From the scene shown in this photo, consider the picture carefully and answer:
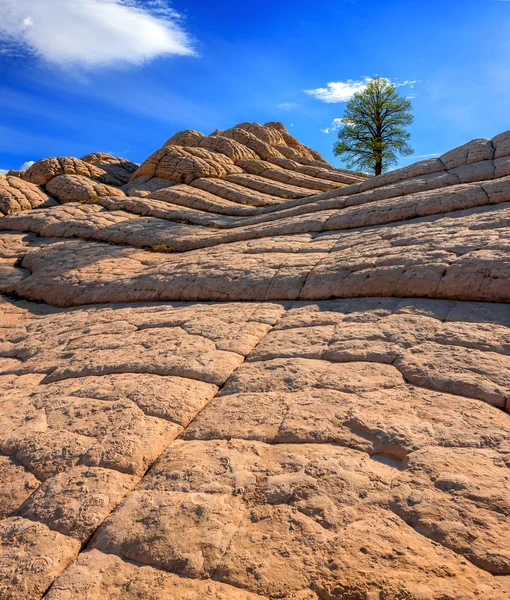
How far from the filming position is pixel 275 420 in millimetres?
3588

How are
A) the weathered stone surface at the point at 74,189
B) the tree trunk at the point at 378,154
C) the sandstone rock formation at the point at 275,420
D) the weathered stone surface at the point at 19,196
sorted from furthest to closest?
the tree trunk at the point at 378,154 → the weathered stone surface at the point at 74,189 → the weathered stone surface at the point at 19,196 → the sandstone rock formation at the point at 275,420

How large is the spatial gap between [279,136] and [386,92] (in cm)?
1006

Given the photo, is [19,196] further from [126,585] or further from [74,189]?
[126,585]

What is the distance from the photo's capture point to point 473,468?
2773 millimetres

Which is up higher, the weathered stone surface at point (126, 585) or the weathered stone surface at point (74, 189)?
the weathered stone surface at point (74, 189)

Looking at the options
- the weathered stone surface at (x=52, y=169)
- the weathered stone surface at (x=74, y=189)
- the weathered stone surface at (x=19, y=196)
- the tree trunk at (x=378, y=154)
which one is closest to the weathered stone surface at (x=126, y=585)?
the weathered stone surface at (x=19, y=196)

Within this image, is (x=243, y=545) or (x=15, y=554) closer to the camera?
(x=243, y=545)

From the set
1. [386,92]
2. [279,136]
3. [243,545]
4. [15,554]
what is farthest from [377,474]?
[386,92]

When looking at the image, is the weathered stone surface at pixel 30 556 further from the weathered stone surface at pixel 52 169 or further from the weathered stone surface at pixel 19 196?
the weathered stone surface at pixel 52 169

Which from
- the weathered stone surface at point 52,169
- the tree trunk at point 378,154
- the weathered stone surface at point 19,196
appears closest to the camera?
the weathered stone surface at point 19,196

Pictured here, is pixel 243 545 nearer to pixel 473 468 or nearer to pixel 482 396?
pixel 473 468

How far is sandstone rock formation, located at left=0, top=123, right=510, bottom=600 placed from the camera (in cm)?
231

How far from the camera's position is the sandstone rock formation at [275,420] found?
2307mm

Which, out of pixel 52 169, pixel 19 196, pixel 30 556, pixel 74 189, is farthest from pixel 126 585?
pixel 52 169
